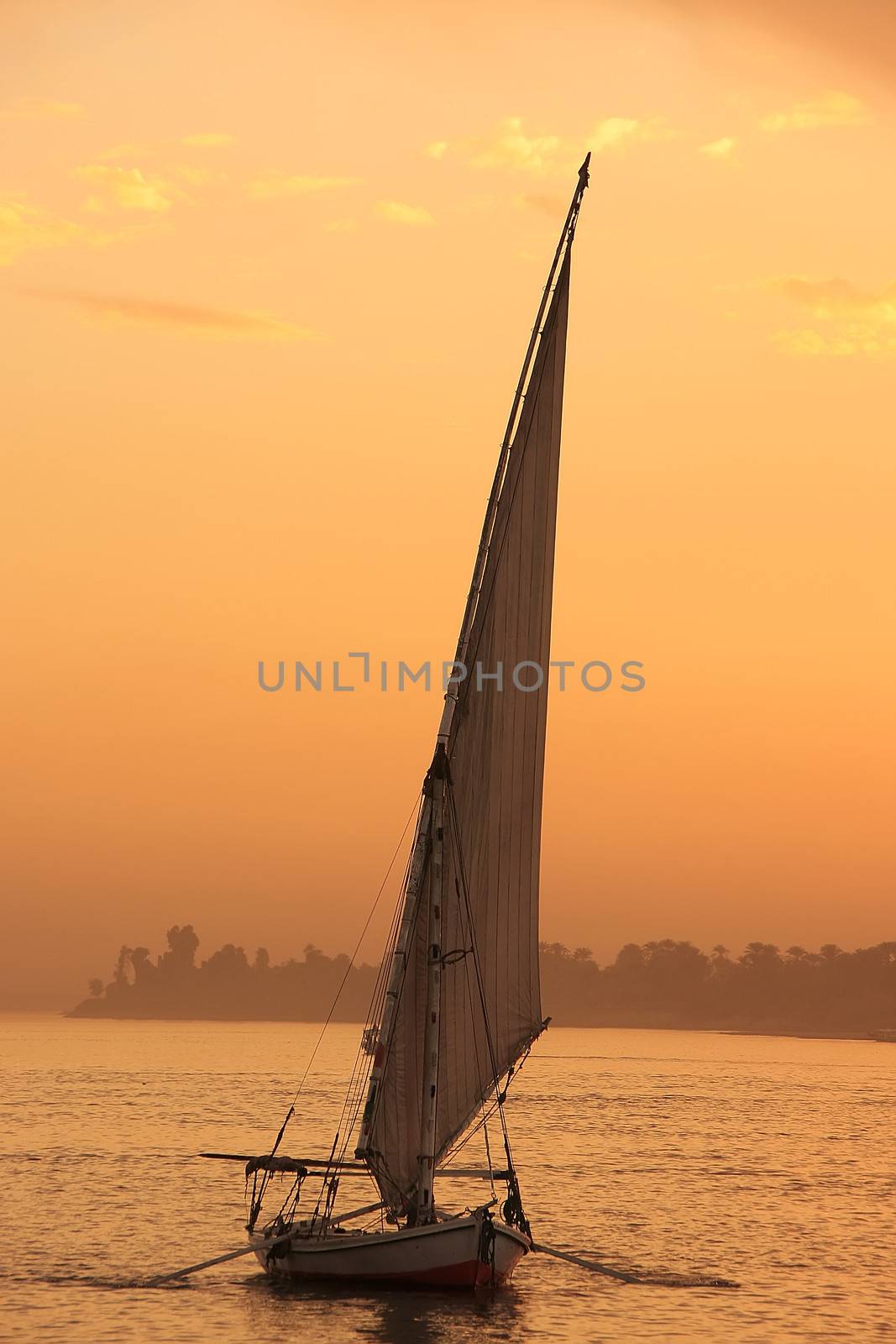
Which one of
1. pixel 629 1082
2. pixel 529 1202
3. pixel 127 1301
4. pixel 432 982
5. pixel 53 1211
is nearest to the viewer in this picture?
pixel 432 982

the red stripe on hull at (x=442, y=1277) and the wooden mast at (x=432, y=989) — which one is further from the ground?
the wooden mast at (x=432, y=989)

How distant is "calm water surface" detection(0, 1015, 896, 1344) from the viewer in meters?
38.9

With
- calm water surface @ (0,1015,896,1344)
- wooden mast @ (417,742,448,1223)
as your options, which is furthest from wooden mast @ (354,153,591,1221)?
calm water surface @ (0,1015,896,1344)

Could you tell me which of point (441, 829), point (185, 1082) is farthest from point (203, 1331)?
point (185, 1082)

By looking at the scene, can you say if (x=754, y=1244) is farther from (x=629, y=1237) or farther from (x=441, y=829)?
(x=441, y=829)

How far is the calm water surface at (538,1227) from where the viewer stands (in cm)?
3891

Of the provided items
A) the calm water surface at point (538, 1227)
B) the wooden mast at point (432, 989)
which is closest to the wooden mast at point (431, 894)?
the wooden mast at point (432, 989)

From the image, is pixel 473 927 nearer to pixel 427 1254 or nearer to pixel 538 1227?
pixel 427 1254

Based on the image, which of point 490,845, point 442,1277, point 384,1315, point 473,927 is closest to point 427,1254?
point 442,1277

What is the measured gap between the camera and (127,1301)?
1674 inches

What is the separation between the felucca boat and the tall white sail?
4cm

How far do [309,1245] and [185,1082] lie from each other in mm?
137564

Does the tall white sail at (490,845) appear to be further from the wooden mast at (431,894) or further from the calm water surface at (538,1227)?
the calm water surface at (538,1227)

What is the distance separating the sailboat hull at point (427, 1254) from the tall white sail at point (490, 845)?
118 cm
